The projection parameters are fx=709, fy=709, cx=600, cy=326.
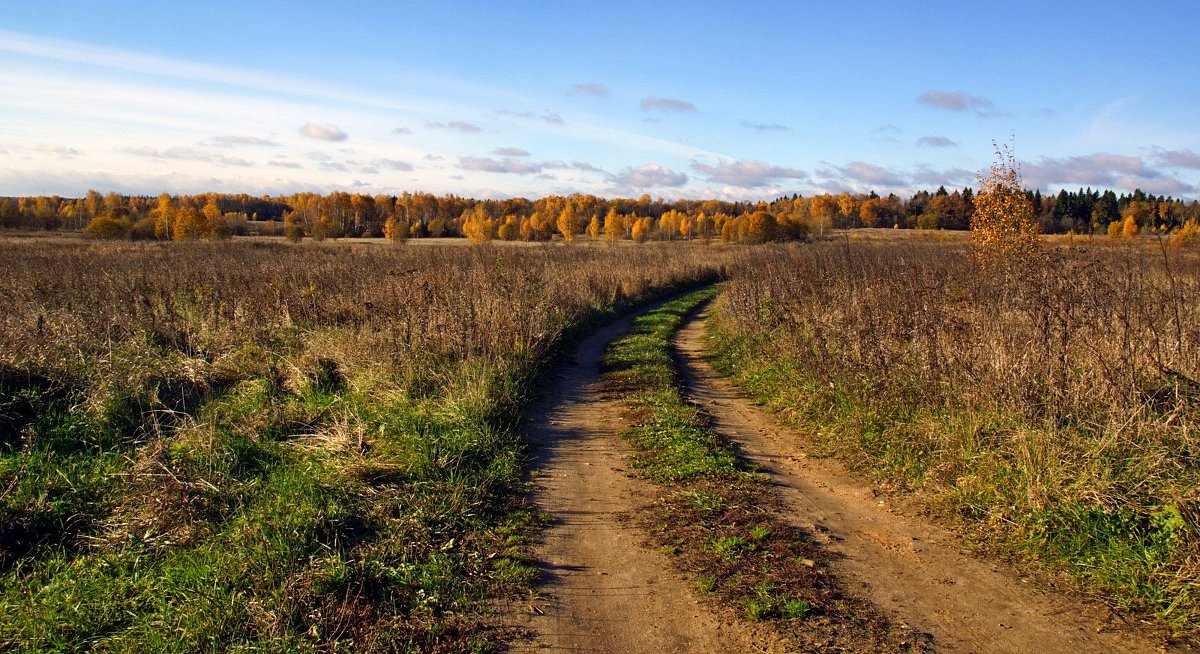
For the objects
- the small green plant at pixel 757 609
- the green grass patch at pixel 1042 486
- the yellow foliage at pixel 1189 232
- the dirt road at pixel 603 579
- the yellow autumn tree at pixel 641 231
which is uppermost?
the yellow autumn tree at pixel 641 231

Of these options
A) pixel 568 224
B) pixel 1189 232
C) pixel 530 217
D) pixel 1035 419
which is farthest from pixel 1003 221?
pixel 530 217

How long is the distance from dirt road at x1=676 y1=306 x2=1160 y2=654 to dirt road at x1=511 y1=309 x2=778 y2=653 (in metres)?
1.01

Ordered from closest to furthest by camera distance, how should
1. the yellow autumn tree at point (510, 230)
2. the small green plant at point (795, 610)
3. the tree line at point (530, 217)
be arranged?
1. the small green plant at point (795, 610)
2. the tree line at point (530, 217)
3. the yellow autumn tree at point (510, 230)

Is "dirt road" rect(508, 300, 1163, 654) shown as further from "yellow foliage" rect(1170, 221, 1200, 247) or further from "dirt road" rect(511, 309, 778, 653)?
"yellow foliage" rect(1170, 221, 1200, 247)

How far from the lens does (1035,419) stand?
215 inches

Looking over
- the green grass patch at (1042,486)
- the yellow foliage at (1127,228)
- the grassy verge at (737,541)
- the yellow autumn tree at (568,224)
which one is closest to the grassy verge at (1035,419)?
the green grass patch at (1042,486)

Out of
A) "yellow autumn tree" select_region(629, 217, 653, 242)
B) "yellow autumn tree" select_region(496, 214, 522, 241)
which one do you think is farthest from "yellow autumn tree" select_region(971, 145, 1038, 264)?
"yellow autumn tree" select_region(496, 214, 522, 241)

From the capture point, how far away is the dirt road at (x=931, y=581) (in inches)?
144

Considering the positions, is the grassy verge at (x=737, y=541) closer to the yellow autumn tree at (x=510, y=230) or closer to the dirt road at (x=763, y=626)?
the dirt road at (x=763, y=626)

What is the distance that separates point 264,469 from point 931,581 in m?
5.20

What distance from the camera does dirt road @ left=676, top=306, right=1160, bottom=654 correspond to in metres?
3.65

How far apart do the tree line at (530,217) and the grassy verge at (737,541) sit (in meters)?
4.05

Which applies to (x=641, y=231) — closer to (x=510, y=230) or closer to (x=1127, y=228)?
→ (x=510, y=230)

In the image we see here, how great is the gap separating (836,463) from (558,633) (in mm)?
3728
